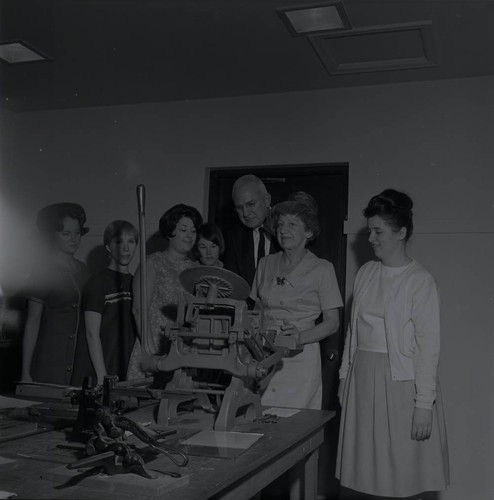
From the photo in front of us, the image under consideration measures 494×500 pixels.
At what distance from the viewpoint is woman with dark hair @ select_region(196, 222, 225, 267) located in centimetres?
296

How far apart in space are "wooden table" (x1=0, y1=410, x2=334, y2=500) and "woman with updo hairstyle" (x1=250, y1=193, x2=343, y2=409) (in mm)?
503

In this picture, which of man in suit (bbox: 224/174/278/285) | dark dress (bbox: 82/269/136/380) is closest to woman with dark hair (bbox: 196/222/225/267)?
man in suit (bbox: 224/174/278/285)

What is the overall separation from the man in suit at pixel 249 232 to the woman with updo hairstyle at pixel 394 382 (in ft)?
2.21

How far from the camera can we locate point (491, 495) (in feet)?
11.4

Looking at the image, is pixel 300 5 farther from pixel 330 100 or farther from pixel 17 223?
pixel 17 223

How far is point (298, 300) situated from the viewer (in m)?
2.51

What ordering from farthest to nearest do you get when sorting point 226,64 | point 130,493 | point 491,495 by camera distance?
point 226,64 < point 491,495 < point 130,493

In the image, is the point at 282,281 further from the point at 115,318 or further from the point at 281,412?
the point at 115,318

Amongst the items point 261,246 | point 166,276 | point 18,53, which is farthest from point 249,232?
point 18,53

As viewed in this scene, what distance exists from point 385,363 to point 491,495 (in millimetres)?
1674

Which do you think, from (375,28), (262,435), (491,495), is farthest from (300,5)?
(491,495)

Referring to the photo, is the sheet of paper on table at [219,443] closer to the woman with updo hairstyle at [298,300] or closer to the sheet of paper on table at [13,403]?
the sheet of paper on table at [13,403]

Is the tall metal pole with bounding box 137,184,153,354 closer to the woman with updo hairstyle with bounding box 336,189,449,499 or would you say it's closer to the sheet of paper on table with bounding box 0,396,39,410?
the sheet of paper on table with bounding box 0,396,39,410

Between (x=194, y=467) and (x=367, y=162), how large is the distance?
9.30 ft
